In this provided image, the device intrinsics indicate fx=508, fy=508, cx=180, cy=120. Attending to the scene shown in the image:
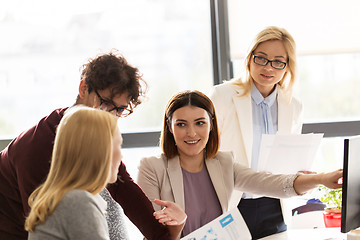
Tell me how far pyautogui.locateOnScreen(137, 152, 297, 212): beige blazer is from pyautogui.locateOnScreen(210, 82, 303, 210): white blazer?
1.43ft

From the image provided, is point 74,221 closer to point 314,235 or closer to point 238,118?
point 314,235

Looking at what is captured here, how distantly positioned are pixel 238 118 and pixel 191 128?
63 cm

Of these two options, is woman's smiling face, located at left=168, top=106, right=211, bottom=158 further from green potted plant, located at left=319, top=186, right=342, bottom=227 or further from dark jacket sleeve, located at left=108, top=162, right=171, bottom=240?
green potted plant, located at left=319, top=186, right=342, bottom=227

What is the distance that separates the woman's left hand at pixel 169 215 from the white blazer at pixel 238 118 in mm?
1009

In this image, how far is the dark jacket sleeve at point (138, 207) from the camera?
1.98m

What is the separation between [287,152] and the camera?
8.55 feet

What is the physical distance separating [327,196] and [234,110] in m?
0.70

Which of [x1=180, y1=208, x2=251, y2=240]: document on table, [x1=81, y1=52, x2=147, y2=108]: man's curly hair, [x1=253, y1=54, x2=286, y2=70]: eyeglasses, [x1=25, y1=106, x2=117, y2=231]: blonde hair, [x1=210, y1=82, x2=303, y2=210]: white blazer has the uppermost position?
[x1=81, y1=52, x2=147, y2=108]: man's curly hair

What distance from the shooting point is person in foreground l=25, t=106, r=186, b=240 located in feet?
4.35

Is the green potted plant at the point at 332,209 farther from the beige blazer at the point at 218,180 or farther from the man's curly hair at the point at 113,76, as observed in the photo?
the man's curly hair at the point at 113,76

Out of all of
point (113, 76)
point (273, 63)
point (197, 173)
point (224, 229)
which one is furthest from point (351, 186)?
point (273, 63)

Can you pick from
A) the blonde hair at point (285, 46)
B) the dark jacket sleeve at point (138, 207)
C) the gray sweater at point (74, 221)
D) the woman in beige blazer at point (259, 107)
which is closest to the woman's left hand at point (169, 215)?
the dark jacket sleeve at point (138, 207)

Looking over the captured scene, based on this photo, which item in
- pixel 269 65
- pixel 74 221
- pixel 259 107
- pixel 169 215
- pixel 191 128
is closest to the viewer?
pixel 74 221

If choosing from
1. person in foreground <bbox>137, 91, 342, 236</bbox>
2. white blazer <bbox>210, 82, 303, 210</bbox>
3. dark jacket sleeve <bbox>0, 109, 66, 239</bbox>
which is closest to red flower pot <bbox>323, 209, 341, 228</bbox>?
person in foreground <bbox>137, 91, 342, 236</bbox>
